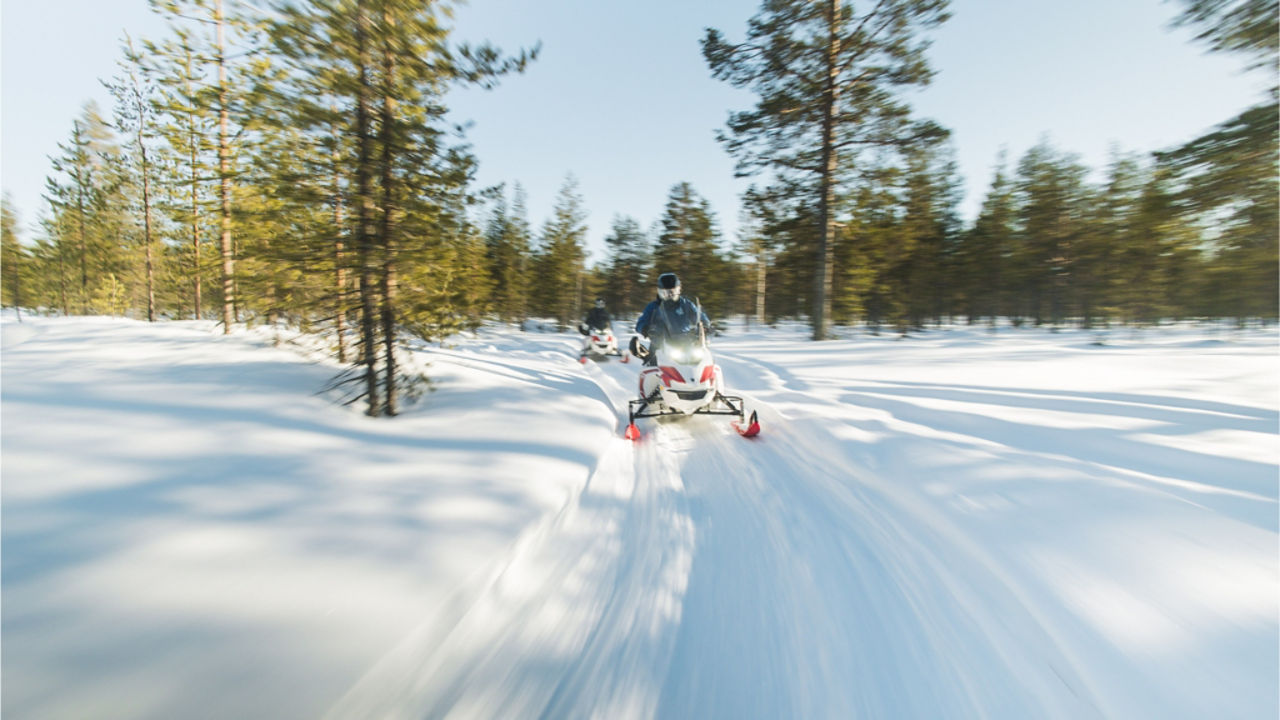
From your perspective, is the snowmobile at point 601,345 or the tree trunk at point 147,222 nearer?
the snowmobile at point 601,345

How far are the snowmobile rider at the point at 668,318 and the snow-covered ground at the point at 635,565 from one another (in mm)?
1866

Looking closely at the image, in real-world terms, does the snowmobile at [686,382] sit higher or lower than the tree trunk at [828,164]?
lower

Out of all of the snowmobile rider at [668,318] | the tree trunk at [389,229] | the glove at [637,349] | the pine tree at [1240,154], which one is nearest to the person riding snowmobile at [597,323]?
the glove at [637,349]

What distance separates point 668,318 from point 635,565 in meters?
4.23

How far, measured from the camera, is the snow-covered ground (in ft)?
6.00

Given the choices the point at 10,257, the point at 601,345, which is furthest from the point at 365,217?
the point at 10,257

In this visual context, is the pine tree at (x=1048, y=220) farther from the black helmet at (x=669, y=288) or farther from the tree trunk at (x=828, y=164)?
the black helmet at (x=669, y=288)

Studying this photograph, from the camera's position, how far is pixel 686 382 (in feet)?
20.4

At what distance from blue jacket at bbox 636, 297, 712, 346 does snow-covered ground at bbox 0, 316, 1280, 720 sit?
6.20 feet

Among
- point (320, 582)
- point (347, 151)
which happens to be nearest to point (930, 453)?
point (320, 582)

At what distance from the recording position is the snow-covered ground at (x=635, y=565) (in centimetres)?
183

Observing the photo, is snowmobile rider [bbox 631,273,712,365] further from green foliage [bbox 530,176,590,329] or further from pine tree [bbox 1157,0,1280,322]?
green foliage [bbox 530,176,590,329]

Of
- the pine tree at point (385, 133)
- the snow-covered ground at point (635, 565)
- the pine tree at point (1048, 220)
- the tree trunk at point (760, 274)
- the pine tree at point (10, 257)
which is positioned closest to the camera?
the snow-covered ground at point (635, 565)

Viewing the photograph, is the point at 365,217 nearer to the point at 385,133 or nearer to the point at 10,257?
the point at 385,133
